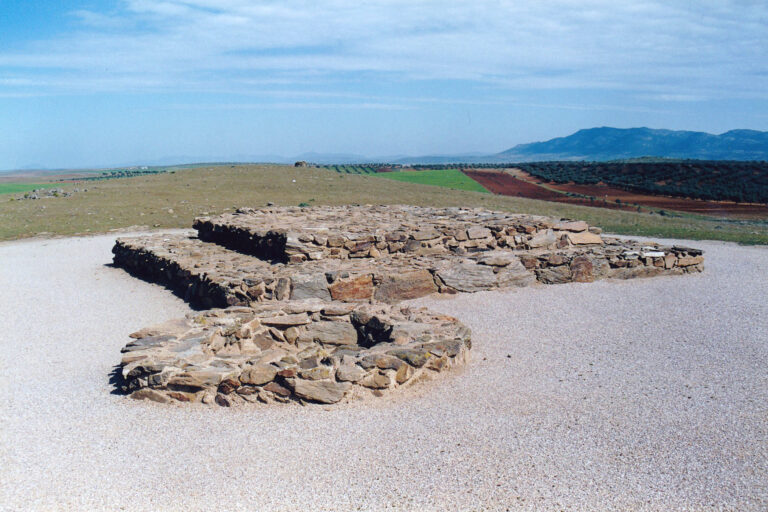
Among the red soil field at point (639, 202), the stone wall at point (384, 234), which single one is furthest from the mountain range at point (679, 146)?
the stone wall at point (384, 234)

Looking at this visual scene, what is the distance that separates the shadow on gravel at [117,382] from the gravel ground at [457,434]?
3.9 inches

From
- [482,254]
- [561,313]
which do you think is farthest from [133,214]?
[561,313]

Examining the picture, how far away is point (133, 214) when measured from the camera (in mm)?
22500

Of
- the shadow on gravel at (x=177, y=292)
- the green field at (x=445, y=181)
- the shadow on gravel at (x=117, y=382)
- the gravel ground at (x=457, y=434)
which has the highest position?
the green field at (x=445, y=181)

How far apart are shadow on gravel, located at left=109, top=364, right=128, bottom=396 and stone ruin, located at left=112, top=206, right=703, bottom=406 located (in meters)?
0.07

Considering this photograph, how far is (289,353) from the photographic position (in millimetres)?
6961

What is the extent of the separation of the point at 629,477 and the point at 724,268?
10142 mm

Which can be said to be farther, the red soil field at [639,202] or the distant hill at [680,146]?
the distant hill at [680,146]

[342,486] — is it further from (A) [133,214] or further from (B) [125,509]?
(A) [133,214]

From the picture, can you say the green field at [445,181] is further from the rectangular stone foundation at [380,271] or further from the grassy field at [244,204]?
the rectangular stone foundation at [380,271]

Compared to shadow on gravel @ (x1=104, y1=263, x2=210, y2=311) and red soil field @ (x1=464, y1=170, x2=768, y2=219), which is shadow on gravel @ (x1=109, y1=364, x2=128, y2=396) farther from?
red soil field @ (x1=464, y1=170, x2=768, y2=219)

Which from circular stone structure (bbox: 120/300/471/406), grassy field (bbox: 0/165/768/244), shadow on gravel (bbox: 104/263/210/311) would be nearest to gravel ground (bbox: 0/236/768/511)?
circular stone structure (bbox: 120/300/471/406)

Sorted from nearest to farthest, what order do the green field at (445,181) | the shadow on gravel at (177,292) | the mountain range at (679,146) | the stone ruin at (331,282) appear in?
the stone ruin at (331,282) < the shadow on gravel at (177,292) < the green field at (445,181) < the mountain range at (679,146)

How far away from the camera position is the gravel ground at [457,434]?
13.7 ft
